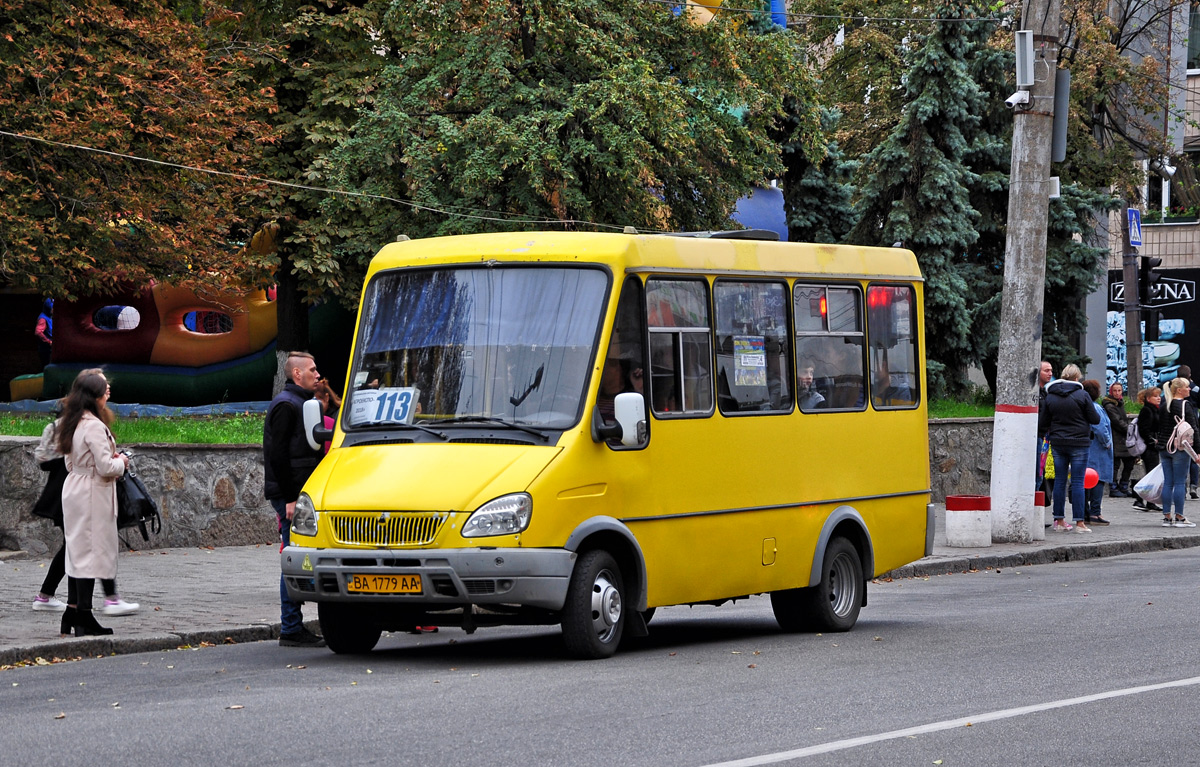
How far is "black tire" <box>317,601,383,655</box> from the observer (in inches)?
412

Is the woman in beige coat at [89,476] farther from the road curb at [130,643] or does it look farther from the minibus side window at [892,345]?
the minibus side window at [892,345]

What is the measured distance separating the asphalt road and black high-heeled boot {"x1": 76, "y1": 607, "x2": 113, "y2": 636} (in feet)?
1.46

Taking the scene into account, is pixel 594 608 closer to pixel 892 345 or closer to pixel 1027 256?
pixel 892 345

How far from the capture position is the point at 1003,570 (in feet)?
58.7

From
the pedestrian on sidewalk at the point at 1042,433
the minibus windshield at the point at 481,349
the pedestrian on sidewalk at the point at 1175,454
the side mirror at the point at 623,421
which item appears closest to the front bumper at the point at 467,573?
the side mirror at the point at 623,421

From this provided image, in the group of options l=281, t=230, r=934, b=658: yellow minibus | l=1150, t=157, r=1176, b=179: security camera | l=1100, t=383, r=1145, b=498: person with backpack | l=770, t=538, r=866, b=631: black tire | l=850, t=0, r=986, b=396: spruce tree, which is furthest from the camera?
l=1150, t=157, r=1176, b=179: security camera

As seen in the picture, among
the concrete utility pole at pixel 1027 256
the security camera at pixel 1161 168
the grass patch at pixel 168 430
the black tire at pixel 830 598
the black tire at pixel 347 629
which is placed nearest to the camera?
the black tire at pixel 347 629

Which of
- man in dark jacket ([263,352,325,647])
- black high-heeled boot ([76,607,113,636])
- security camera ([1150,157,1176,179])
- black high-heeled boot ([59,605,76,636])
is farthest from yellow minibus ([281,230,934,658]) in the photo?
security camera ([1150,157,1176,179])

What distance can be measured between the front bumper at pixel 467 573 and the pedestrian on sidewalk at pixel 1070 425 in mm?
12567

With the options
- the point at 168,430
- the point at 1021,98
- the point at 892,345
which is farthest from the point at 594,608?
the point at 1021,98

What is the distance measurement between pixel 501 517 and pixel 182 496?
353 inches

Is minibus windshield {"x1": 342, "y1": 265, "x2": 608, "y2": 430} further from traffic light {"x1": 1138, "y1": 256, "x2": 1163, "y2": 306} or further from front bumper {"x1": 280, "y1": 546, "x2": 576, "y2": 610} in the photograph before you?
traffic light {"x1": 1138, "y1": 256, "x2": 1163, "y2": 306}

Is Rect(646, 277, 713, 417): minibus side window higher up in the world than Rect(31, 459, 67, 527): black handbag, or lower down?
higher up

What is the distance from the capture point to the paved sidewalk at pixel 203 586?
11.2m
